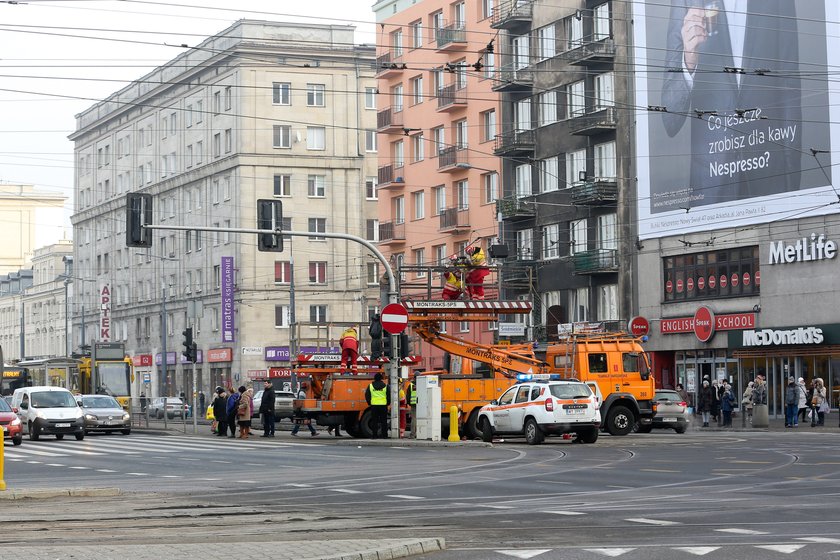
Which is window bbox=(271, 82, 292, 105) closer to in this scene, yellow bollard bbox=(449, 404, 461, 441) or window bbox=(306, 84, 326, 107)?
window bbox=(306, 84, 326, 107)

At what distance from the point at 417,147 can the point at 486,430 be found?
3950cm

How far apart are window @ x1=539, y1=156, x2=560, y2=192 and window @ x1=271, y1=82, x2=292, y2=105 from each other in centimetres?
2912

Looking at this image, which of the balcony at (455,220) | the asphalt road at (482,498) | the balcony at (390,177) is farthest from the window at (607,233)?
the asphalt road at (482,498)

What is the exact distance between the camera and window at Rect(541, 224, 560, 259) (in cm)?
6316

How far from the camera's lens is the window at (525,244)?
65250 mm

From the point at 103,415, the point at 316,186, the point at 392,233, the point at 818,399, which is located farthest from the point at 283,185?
the point at 818,399


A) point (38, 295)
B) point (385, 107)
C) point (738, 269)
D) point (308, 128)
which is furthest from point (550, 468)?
point (38, 295)

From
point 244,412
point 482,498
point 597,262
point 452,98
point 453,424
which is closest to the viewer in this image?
point 482,498

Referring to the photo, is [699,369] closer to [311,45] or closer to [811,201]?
[811,201]

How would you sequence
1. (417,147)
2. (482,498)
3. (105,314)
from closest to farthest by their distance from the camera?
(482,498) → (417,147) → (105,314)

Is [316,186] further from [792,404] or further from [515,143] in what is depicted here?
[792,404]

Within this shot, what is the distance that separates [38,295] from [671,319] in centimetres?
8724

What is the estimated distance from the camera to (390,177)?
77.8 m

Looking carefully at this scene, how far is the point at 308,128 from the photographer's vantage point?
91.2 meters
